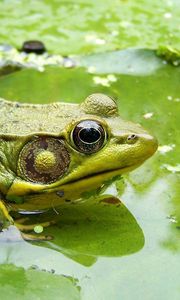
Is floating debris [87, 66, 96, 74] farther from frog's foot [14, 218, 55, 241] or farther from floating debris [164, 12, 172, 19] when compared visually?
frog's foot [14, 218, 55, 241]

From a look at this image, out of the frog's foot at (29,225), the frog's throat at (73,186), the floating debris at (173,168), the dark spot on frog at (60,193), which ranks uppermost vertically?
the frog's throat at (73,186)

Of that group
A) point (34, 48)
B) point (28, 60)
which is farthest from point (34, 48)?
point (28, 60)

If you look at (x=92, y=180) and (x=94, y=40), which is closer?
(x=92, y=180)

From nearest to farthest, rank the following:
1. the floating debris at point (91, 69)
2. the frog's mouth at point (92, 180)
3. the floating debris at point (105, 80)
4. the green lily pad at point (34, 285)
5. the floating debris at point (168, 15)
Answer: the green lily pad at point (34, 285)
the frog's mouth at point (92, 180)
the floating debris at point (105, 80)
the floating debris at point (91, 69)
the floating debris at point (168, 15)

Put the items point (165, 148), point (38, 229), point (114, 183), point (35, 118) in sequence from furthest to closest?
point (165, 148), point (114, 183), point (35, 118), point (38, 229)

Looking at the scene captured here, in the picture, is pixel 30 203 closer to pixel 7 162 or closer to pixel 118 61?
pixel 7 162

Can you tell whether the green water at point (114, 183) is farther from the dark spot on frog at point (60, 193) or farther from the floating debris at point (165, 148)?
the dark spot on frog at point (60, 193)

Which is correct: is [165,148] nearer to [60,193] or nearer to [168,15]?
[60,193]

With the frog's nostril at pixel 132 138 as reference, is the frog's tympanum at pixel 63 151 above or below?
below

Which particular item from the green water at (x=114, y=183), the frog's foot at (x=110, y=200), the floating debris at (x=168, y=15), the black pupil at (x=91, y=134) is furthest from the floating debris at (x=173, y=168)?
the floating debris at (x=168, y=15)
